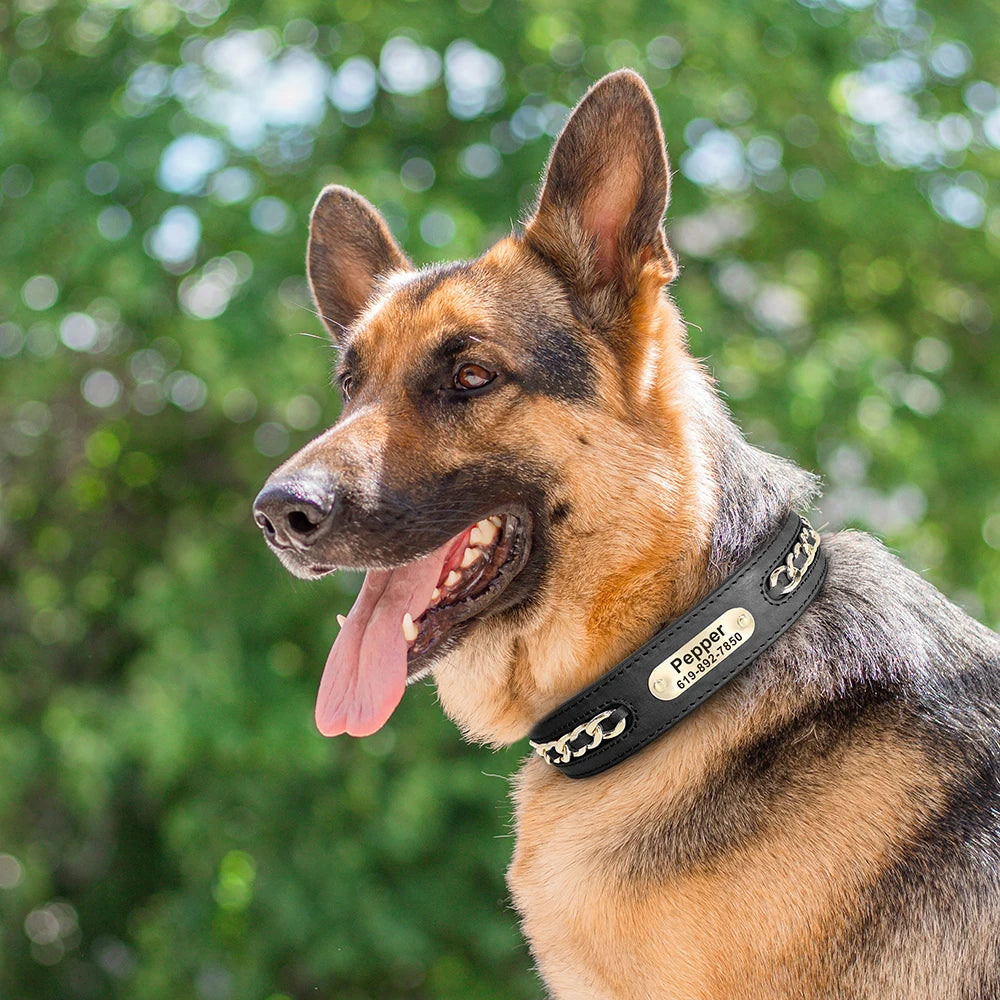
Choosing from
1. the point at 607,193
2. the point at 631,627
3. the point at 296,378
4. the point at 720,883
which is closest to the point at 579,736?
the point at 631,627

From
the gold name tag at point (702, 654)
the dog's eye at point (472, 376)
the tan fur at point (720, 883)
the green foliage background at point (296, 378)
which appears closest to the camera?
the tan fur at point (720, 883)

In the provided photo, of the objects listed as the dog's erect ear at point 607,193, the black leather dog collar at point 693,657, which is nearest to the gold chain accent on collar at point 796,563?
the black leather dog collar at point 693,657

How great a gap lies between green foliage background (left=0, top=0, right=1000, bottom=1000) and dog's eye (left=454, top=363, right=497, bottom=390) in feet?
9.35

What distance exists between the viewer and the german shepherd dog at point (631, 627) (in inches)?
84.4

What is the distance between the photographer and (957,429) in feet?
22.6

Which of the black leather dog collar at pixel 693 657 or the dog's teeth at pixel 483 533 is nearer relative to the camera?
the black leather dog collar at pixel 693 657

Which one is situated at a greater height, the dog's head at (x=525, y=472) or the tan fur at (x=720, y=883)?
the dog's head at (x=525, y=472)

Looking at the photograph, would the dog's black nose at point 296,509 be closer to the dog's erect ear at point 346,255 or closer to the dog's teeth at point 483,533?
the dog's teeth at point 483,533

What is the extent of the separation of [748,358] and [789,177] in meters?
1.23

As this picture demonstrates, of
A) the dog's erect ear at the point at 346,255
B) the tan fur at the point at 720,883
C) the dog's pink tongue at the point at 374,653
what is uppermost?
the dog's erect ear at the point at 346,255

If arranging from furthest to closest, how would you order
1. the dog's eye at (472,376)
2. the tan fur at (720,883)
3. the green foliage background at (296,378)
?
the green foliage background at (296,378), the dog's eye at (472,376), the tan fur at (720,883)

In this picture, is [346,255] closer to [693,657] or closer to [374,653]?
[374,653]

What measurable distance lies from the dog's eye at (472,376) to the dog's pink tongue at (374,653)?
36cm

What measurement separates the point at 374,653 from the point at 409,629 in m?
0.09
